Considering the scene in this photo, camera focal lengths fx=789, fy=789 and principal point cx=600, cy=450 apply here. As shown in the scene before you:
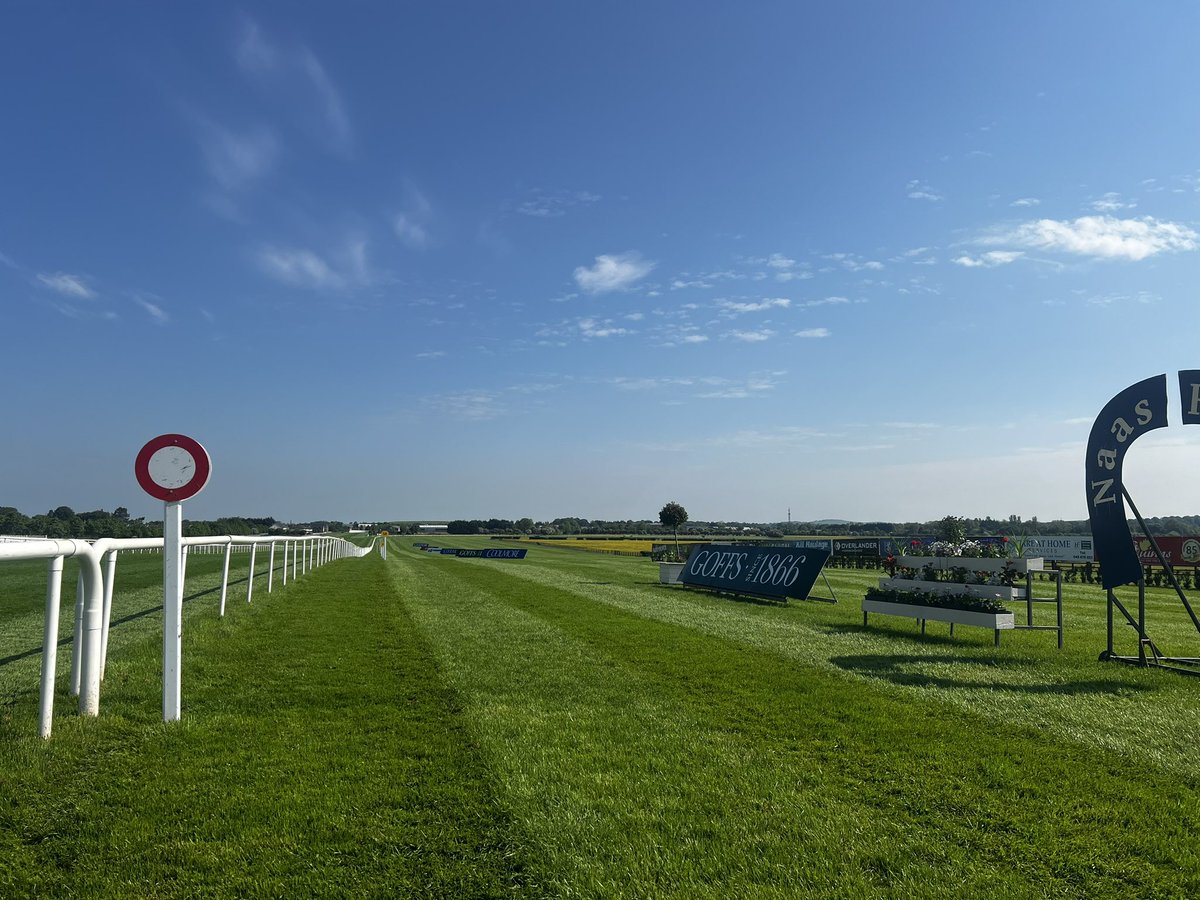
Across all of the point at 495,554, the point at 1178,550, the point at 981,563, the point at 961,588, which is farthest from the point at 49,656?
the point at 495,554

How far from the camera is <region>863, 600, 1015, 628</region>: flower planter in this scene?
37.9 ft

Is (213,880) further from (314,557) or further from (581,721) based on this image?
(314,557)

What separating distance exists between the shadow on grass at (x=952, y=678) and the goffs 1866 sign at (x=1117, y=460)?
Answer: 194cm

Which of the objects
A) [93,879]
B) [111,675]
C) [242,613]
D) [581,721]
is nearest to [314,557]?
[242,613]

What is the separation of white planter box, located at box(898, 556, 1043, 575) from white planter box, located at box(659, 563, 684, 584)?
11.9 meters

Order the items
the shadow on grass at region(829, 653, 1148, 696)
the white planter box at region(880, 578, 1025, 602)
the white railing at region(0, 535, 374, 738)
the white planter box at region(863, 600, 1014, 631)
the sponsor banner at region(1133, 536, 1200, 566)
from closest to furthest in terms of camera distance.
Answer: the white railing at region(0, 535, 374, 738)
the shadow on grass at region(829, 653, 1148, 696)
the white planter box at region(863, 600, 1014, 631)
the white planter box at region(880, 578, 1025, 602)
the sponsor banner at region(1133, 536, 1200, 566)

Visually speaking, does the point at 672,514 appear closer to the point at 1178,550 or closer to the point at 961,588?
the point at 1178,550

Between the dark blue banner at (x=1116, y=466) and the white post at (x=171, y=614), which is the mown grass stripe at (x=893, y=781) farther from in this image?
the dark blue banner at (x=1116, y=466)

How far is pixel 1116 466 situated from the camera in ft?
33.9

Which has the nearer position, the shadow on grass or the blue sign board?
the shadow on grass

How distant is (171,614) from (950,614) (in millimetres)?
10694

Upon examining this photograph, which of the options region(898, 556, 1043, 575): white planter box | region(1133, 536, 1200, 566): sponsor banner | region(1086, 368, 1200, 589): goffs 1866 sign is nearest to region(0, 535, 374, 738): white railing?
region(1086, 368, 1200, 589): goffs 1866 sign

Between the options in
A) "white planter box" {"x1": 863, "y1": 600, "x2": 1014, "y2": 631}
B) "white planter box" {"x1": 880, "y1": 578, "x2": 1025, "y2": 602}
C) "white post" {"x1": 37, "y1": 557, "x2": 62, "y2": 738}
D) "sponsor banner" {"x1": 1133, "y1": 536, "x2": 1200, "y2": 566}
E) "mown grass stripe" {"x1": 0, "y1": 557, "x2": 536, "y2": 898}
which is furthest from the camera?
"sponsor banner" {"x1": 1133, "y1": 536, "x2": 1200, "y2": 566}

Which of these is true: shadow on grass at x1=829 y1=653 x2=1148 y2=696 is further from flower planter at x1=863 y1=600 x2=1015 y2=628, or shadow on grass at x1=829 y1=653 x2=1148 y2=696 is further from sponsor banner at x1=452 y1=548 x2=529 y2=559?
sponsor banner at x1=452 y1=548 x2=529 y2=559
